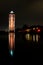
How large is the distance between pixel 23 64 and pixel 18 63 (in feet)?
1.63

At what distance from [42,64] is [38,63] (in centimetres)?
45

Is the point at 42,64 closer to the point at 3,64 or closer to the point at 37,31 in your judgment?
the point at 3,64

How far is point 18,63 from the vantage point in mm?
11492

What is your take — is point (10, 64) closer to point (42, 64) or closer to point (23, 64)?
point (23, 64)

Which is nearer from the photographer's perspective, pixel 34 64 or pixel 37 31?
pixel 34 64

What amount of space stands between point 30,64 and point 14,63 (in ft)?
3.29

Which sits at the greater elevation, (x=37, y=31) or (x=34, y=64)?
(x=37, y=31)

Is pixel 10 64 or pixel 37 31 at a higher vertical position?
pixel 37 31

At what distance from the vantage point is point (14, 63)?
11.5 m

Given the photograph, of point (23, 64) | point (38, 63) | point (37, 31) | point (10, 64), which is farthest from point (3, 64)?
point (37, 31)

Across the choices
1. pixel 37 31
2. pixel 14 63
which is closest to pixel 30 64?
pixel 14 63

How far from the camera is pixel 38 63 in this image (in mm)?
11406

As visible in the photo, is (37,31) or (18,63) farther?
(37,31)

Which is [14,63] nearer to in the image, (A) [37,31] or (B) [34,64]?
(B) [34,64]
